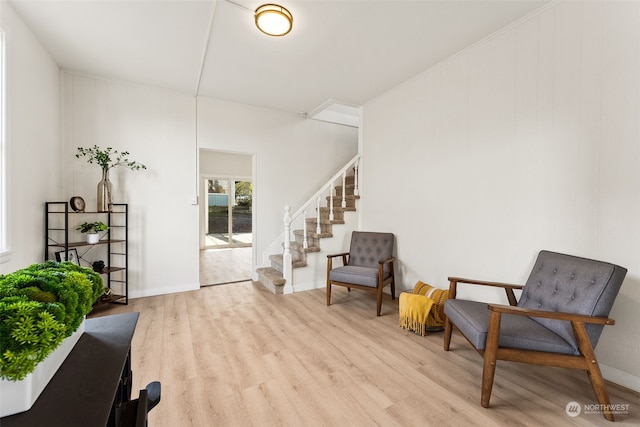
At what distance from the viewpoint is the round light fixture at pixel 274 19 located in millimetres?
2236

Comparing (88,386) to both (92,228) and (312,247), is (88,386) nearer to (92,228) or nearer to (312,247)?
(92,228)

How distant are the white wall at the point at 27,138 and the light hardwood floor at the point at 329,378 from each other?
1.29 m

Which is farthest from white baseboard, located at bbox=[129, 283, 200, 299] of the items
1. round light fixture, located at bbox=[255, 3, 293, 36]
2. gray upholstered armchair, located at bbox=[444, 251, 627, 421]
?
gray upholstered armchair, located at bbox=[444, 251, 627, 421]

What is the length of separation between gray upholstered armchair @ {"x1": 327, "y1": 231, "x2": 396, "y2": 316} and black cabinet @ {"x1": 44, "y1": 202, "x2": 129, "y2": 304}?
8.58 ft

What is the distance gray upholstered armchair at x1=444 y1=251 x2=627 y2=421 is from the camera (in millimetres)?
1651

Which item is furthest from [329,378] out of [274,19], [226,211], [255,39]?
[226,211]

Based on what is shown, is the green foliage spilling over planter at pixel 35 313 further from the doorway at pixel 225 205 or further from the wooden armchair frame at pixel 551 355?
the doorway at pixel 225 205

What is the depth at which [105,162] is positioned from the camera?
3.30 meters

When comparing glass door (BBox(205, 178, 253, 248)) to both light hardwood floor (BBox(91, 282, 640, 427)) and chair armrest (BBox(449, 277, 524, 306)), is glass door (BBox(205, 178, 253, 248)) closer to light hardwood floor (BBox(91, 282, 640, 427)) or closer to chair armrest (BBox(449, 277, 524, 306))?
light hardwood floor (BBox(91, 282, 640, 427))

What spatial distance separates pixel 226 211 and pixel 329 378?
712 cm

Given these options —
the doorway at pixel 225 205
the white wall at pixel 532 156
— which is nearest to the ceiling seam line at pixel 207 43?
the white wall at pixel 532 156

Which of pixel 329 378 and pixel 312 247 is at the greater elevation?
pixel 312 247

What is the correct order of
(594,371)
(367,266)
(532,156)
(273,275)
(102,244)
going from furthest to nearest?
(273,275), (367,266), (102,244), (532,156), (594,371)

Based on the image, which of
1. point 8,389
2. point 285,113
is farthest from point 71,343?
point 285,113
